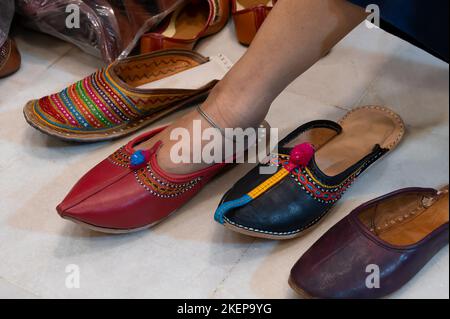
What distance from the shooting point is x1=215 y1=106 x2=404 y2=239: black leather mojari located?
2.24 feet

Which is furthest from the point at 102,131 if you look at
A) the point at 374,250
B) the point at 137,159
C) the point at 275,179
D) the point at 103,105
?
the point at 374,250

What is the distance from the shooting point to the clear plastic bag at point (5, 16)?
3.22 ft

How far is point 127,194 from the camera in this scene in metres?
0.71

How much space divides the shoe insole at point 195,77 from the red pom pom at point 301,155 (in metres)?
0.28

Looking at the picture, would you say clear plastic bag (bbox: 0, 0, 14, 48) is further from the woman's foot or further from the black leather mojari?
the black leather mojari

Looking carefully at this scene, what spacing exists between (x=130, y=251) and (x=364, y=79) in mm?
438

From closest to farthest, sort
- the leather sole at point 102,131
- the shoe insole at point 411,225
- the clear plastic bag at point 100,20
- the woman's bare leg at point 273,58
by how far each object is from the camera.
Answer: the shoe insole at point 411,225 → the woman's bare leg at point 273,58 → the leather sole at point 102,131 → the clear plastic bag at point 100,20

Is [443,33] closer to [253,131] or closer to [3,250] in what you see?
[253,131]

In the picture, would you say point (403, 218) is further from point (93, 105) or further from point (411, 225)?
point (93, 105)

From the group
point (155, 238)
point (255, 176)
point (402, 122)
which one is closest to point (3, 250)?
point (155, 238)

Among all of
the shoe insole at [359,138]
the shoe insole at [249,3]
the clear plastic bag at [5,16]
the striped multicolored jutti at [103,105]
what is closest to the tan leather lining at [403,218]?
the shoe insole at [359,138]

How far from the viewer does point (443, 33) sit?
57 cm

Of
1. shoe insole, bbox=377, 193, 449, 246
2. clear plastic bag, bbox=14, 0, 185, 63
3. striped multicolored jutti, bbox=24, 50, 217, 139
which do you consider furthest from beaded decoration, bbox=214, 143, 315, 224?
clear plastic bag, bbox=14, 0, 185, 63

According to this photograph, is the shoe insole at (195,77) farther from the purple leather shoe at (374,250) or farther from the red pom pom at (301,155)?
the purple leather shoe at (374,250)
